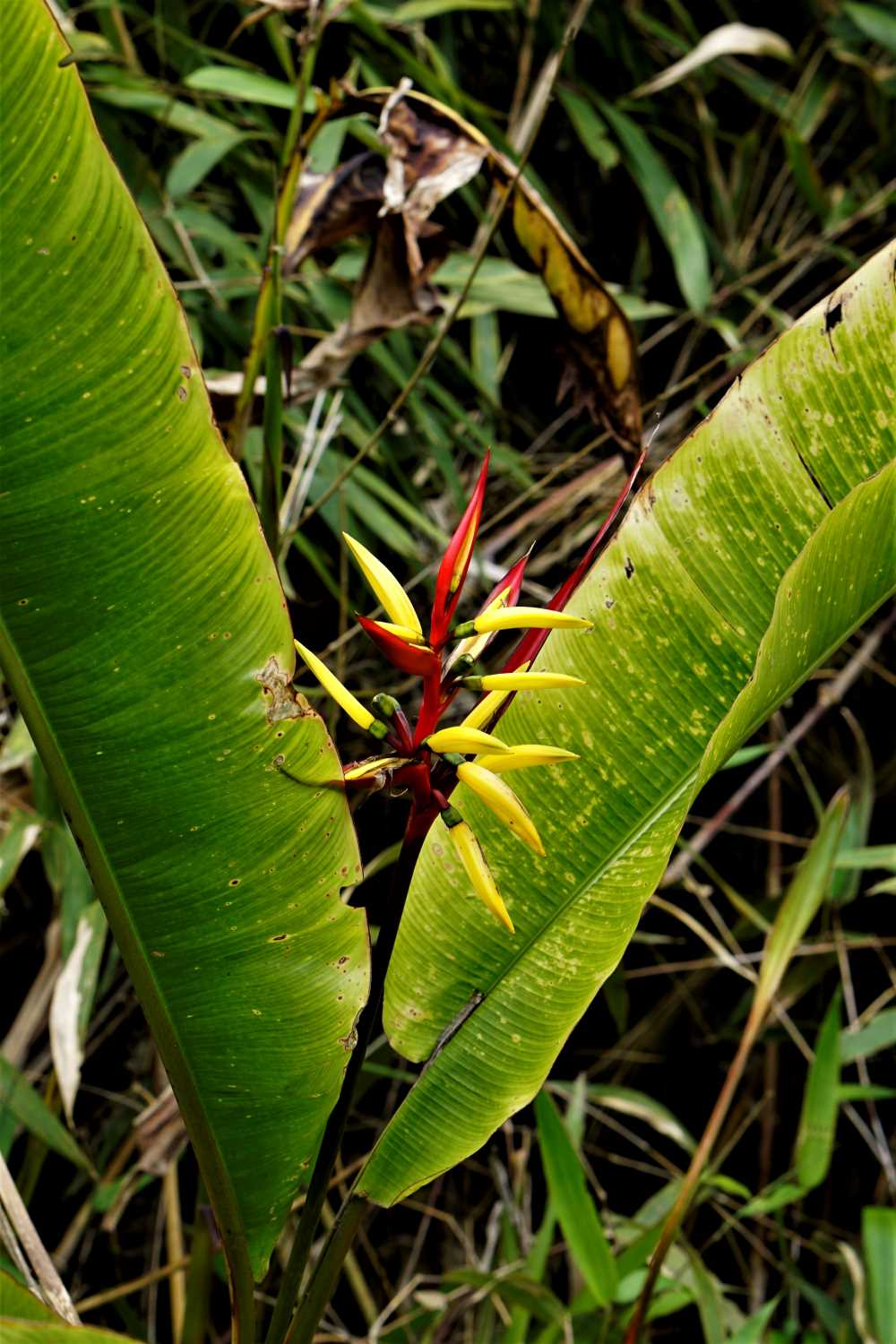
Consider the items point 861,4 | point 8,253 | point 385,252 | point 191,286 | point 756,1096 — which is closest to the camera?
point 8,253

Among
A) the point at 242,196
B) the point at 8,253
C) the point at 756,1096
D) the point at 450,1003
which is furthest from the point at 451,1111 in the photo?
the point at 242,196

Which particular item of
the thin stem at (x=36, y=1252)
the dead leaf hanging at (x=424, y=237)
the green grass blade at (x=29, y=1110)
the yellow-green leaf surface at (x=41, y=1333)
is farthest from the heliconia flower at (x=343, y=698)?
the green grass blade at (x=29, y=1110)

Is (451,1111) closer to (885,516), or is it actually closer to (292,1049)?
(292,1049)

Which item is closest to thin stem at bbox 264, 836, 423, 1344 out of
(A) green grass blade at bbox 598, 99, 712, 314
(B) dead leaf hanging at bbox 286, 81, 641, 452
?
(B) dead leaf hanging at bbox 286, 81, 641, 452

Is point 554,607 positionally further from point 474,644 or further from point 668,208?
point 668,208

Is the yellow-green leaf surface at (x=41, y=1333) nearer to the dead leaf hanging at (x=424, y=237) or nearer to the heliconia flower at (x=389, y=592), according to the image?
the heliconia flower at (x=389, y=592)

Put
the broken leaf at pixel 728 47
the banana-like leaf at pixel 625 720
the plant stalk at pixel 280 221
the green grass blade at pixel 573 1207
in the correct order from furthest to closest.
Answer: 1. the broken leaf at pixel 728 47
2. the green grass blade at pixel 573 1207
3. the plant stalk at pixel 280 221
4. the banana-like leaf at pixel 625 720

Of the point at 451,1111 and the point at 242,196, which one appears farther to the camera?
the point at 242,196
